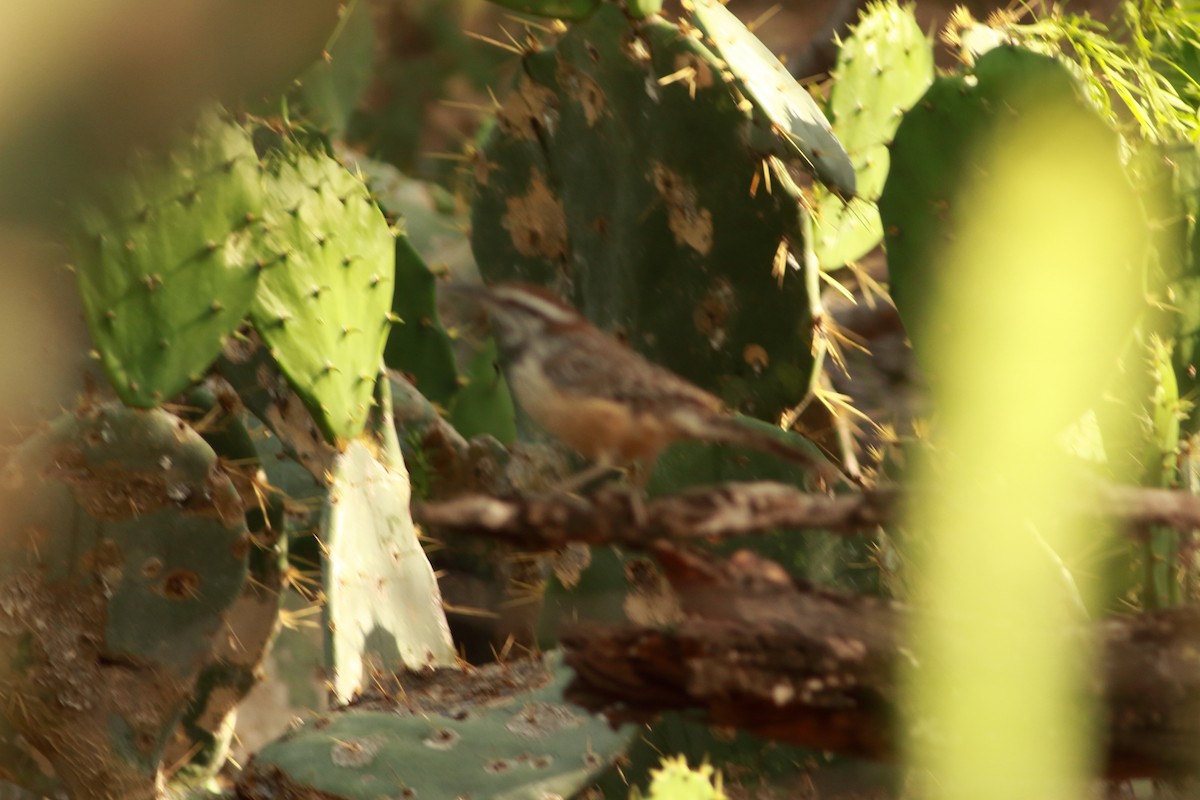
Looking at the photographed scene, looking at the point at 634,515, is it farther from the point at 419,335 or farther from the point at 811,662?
the point at 419,335

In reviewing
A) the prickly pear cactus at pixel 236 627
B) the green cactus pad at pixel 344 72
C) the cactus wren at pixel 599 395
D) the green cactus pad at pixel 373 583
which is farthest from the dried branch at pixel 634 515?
the green cactus pad at pixel 344 72

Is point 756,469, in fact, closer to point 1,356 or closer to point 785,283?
point 785,283

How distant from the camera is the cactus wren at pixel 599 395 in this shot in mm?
1526

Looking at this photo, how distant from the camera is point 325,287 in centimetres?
185

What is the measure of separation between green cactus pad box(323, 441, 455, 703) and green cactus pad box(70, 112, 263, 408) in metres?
0.28

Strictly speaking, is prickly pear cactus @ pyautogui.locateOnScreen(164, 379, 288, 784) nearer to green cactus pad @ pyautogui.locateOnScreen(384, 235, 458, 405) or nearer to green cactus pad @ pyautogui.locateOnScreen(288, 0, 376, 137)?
green cactus pad @ pyautogui.locateOnScreen(384, 235, 458, 405)

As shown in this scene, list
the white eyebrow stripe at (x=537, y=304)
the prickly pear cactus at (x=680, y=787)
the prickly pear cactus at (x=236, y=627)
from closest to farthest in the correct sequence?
the prickly pear cactus at (x=680, y=787) → the white eyebrow stripe at (x=537, y=304) → the prickly pear cactus at (x=236, y=627)

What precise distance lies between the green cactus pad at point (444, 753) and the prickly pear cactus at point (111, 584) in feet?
0.87

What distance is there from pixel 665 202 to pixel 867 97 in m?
0.60

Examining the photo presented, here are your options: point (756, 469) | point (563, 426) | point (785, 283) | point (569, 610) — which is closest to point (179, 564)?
point (569, 610)

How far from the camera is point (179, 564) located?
1927 mm

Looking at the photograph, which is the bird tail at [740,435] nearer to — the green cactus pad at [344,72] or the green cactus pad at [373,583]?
the green cactus pad at [373,583]

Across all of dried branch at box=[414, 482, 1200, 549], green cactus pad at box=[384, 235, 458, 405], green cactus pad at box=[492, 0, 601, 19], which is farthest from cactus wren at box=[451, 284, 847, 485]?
green cactus pad at box=[384, 235, 458, 405]

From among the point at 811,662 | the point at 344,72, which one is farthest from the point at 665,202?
the point at 344,72
